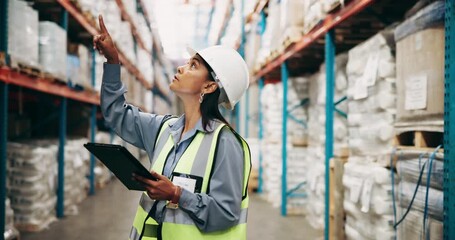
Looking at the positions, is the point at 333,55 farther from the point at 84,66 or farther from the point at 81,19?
the point at 84,66

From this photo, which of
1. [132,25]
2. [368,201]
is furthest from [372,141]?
[132,25]

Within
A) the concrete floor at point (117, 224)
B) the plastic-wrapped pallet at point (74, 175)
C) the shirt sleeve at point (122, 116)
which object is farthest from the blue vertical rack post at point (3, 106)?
the plastic-wrapped pallet at point (74, 175)

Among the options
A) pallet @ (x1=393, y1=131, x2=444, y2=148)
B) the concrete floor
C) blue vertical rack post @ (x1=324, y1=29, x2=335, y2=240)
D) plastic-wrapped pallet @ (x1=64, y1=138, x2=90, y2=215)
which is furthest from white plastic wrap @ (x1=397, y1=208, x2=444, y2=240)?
plastic-wrapped pallet @ (x1=64, y1=138, x2=90, y2=215)

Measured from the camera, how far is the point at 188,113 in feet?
7.32

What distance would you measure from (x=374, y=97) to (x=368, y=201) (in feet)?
2.88

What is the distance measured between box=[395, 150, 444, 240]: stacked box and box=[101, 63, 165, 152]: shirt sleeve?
1677 millimetres

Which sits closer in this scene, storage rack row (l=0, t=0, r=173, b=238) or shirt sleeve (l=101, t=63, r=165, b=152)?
shirt sleeve (l=101, t=63, r=165, b=152)

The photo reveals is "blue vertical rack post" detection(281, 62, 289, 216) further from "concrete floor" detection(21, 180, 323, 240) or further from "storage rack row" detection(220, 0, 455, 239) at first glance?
"concrete floor" detection(21, 180, 323, 240)

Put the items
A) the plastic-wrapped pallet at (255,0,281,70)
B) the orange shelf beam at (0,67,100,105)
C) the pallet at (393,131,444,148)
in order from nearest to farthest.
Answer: the pallet at (393,131,444,148)
the orange shelf beam at (0,67,100,105)
the plastic-wrapped pallet at (255,0,281,70)

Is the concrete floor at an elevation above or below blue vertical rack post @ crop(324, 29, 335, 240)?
A: below

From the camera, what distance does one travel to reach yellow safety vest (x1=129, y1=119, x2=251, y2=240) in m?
1.94

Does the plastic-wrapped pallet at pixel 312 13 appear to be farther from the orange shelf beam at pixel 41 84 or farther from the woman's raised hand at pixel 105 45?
the orange shelf beam at pixel 41 84

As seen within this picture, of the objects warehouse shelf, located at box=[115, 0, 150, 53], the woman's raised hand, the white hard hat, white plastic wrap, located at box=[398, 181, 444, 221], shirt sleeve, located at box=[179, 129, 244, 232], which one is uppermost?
warehouse shelf, located at box=[115, 0, 150, 53]

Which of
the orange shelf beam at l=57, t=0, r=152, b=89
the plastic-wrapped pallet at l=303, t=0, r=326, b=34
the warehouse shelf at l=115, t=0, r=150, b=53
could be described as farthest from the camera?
the warehouse shelf at l=115, t=0, r=150, b=53
